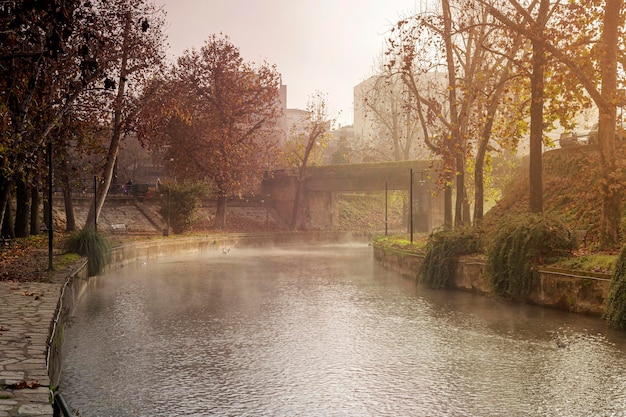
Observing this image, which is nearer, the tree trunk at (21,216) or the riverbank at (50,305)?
the riverbank at (50,305)

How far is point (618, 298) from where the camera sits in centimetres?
1204

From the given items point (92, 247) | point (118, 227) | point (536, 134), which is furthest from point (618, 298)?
point (118, 227)

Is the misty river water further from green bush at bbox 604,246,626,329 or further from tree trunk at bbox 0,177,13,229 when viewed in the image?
tree trunk at bbox 0,177,13,229

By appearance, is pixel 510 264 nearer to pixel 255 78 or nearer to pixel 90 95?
pixel 90 95

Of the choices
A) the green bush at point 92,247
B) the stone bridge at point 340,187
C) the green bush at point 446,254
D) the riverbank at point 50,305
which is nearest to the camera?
the riverbank at point 50,305

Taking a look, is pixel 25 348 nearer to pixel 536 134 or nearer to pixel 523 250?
pixel 523 250

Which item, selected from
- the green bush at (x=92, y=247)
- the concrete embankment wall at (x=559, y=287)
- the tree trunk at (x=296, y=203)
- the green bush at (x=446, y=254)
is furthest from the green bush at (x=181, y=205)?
the concrete embankment wall at (x=559, y=287)

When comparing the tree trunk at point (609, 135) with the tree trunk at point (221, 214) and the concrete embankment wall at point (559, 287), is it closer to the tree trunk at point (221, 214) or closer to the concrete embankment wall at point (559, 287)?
the concrete embankment wall at point (559, 287)

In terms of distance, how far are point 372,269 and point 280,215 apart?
3552cm

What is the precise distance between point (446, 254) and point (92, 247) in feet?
36.5

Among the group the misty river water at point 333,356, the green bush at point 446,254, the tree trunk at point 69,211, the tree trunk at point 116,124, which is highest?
the tree trunk at point 116,124

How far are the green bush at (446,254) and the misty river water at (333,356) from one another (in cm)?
184

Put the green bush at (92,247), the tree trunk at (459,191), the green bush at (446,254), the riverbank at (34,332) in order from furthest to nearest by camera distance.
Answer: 1. the tree trunk at (459,191)
2. the green bush at (92,247)
3. the green bush at (446,254)
4. the riverbank at (34,332)

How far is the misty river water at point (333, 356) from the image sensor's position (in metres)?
7.22
